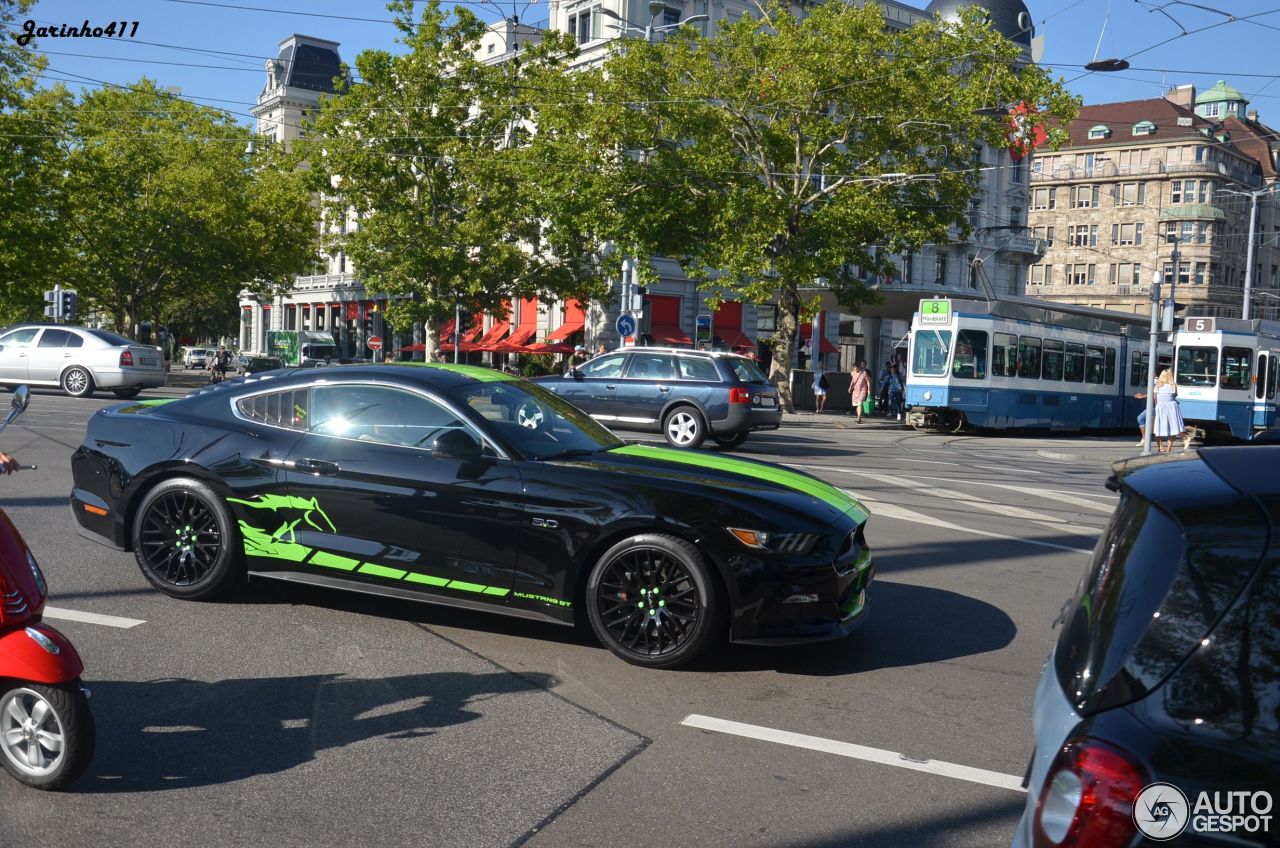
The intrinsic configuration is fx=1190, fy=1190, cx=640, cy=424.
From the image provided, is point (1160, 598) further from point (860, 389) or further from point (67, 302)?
point (67, 302)

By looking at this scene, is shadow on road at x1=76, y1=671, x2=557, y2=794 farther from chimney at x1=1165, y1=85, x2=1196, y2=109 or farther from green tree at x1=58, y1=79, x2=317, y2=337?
chimney at x1=1165, y1=85, x2=1196, y2=109

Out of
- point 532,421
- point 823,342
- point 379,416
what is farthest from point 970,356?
point 823,342

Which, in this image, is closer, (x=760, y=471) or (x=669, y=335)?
(x=760, y=471)

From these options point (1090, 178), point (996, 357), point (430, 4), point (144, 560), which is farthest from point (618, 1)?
point (1090, 178)

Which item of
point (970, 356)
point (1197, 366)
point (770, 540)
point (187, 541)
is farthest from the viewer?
point (1197, 366)

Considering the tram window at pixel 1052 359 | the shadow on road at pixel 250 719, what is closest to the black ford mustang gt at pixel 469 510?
the shadow on road at pixel 250 719

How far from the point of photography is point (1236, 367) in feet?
106

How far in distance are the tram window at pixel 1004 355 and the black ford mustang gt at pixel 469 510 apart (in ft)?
79.4

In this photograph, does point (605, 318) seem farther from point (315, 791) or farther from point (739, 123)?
point (315, 791)

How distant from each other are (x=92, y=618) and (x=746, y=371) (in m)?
14.3

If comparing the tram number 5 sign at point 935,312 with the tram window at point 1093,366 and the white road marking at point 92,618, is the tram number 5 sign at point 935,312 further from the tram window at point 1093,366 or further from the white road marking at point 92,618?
the white road marking at point 92,618

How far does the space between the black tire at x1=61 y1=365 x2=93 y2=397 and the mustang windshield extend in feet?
72.1

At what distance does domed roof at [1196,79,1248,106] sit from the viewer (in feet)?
336

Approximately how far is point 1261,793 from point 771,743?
2.84m
